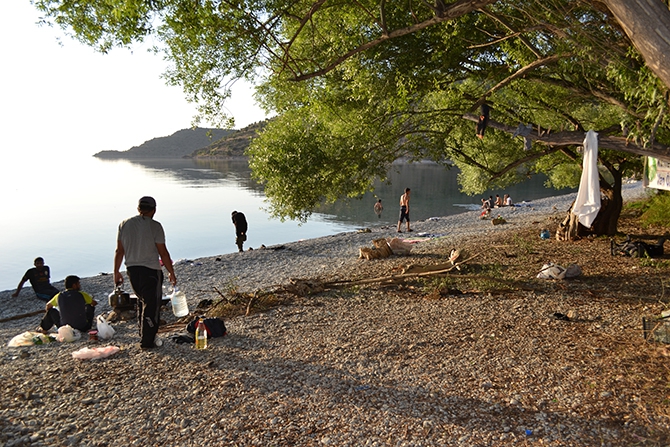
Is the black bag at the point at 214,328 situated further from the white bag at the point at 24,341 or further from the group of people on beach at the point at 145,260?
the white bag at the point at 24,341

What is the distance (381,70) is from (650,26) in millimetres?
6031

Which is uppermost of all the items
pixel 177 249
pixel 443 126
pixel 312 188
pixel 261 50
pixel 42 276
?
pixel 261 50

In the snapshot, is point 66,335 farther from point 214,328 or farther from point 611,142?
point 611,142

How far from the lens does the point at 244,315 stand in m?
9.34

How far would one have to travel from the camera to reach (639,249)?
1195 cm

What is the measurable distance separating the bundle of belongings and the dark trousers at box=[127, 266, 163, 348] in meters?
10.7

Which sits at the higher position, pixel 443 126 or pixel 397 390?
pixel 443 126

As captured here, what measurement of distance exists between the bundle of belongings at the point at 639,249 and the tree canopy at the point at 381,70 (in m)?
2.72

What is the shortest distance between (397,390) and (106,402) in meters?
3.19

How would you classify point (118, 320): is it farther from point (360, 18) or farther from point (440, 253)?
point (440, 253)

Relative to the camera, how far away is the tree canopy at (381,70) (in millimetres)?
7809

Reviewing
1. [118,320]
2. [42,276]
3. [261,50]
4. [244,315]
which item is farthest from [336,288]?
[42,276]

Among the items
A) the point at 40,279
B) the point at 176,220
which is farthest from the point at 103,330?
the point at 176,220

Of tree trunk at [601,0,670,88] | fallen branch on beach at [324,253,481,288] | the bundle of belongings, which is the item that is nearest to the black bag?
fallen branch on beach at [324,253,481,288]
